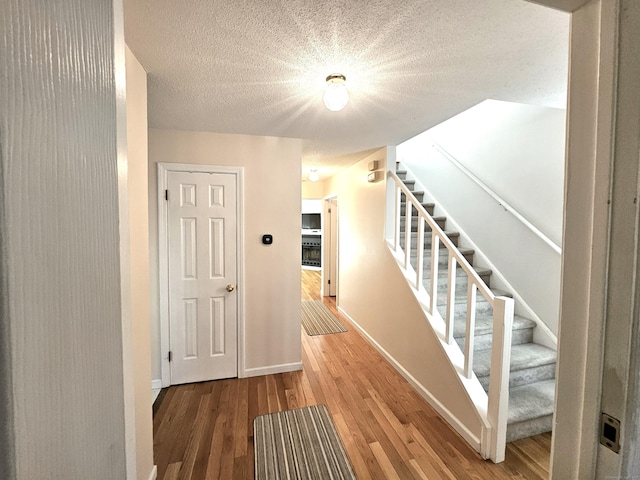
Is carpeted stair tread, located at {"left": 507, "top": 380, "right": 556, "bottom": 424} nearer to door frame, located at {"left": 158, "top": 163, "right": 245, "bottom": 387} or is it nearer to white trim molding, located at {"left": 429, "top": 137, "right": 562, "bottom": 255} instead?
white trim molding, located at {"left": 429, "top": 137, "right": 562, "bottom": 255}

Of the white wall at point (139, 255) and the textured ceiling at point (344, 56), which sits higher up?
the textured ceiling at point (344, 56)

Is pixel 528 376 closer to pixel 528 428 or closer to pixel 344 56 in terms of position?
pixel 528 428

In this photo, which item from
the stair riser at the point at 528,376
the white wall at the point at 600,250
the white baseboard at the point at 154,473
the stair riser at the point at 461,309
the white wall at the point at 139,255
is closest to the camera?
the white wall at the point at 600,250

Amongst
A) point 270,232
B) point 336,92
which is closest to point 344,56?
point 336,92

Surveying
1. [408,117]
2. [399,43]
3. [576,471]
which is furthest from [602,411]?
[408,117]

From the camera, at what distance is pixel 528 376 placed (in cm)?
203

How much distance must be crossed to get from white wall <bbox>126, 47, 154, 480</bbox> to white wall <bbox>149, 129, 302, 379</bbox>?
1035 mm

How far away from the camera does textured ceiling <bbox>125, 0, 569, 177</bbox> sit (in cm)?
105

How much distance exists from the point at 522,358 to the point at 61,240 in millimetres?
2744

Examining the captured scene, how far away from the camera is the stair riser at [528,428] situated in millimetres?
1740

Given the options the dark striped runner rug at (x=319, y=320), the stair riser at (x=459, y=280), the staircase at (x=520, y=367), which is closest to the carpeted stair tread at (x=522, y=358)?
the staircase at (x=520, y=367)

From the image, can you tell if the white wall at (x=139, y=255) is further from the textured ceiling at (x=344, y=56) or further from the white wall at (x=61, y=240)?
the white wall at (x=61, y=240)

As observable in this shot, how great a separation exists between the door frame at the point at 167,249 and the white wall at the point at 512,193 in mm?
2551

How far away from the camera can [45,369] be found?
28cm
